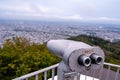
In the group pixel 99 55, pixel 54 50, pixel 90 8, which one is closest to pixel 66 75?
pixel 54 50

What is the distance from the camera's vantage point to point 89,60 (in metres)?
1.57

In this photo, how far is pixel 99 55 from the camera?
1648 mm

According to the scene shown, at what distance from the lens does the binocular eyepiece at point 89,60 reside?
153 cm

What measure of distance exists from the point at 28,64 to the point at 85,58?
3470 mm

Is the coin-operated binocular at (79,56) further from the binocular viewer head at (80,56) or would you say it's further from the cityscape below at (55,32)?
the cityscape below at (55,32)

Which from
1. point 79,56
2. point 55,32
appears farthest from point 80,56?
point 55,32

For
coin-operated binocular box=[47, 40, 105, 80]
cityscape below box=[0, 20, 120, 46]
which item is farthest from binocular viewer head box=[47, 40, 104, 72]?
cityscape below box=[0, 20, 120, 46]

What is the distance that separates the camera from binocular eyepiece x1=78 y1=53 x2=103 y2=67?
1.53m

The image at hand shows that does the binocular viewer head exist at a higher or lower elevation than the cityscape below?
higher

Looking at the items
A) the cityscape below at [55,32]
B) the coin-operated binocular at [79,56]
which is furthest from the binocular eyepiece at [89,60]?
the cityscape below at [55,32]

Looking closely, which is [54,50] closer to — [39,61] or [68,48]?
[68,48]

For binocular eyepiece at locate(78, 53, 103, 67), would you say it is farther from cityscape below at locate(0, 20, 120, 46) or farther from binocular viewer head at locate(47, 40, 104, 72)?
cityscape below at locate(0, 20, 120, 46)

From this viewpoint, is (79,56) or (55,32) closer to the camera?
(79,56)

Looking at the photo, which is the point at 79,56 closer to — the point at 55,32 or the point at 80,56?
the point at 80,56
